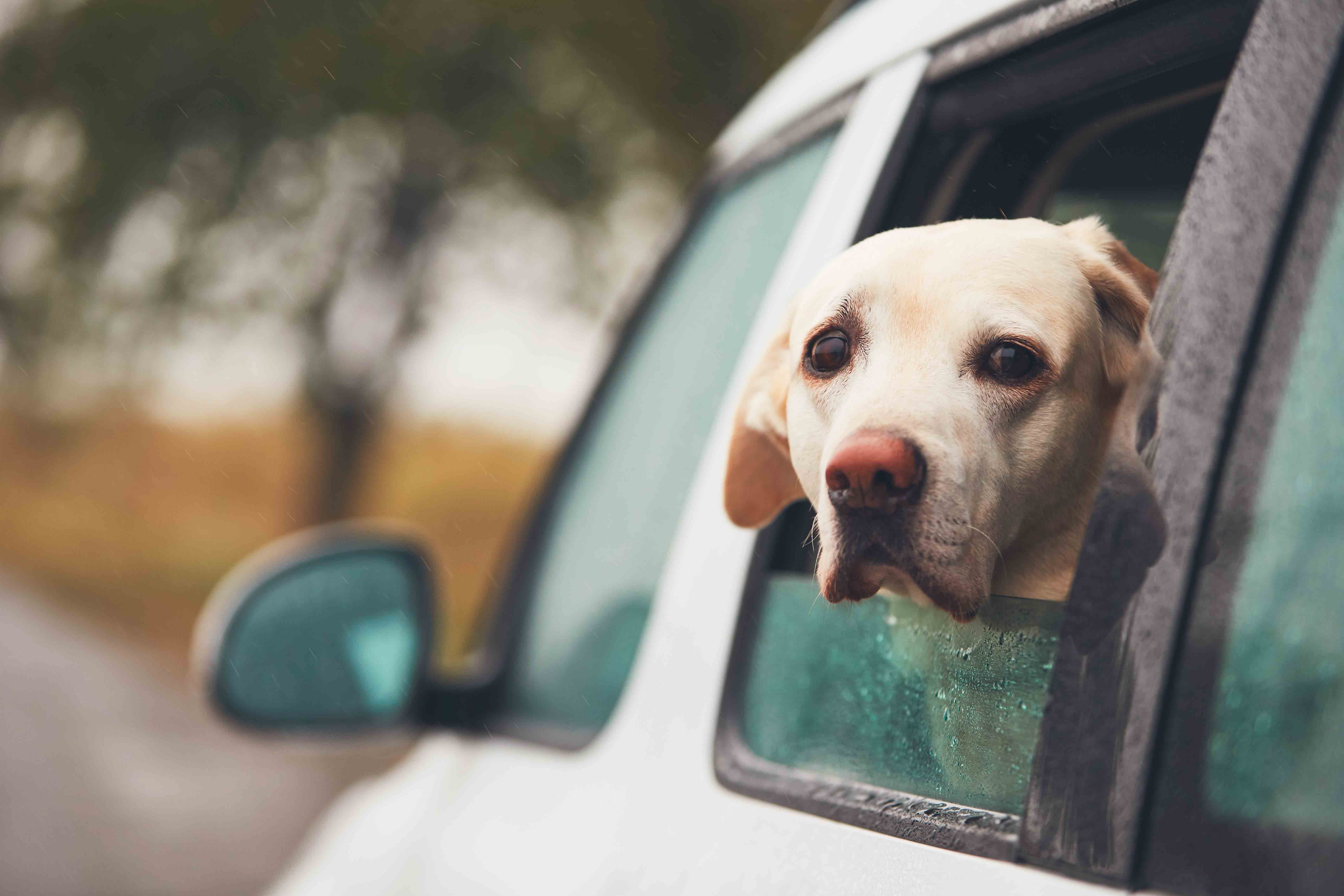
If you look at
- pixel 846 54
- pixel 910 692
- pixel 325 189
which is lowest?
pixel 910 692

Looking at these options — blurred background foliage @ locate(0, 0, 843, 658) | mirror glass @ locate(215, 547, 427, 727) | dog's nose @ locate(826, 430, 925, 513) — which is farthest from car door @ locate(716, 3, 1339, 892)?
blurred background foliage @ locate(0, 0, 843, 658)

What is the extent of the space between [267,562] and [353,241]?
15.4 meters

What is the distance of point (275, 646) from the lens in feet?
7.63

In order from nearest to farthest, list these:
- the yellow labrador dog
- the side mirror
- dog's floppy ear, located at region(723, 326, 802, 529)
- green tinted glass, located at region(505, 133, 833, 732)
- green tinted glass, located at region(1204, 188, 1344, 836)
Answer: green tinted glass, located at region(1204, 188, 1344, 836) < the yellow labrador dog < dog's floppy ear, located at region(723, 326, 802, 529) < green tinted glass, located at region(505, 133, 833, 732) < the side mirror

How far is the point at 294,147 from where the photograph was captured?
52.4ft

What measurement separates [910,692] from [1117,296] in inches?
12.8

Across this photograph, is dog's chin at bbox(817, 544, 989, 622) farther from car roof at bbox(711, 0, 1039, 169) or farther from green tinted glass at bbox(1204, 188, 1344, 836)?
car roof at bbox(711, 0, 1039, 169)

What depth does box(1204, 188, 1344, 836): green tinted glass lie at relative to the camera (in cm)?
59

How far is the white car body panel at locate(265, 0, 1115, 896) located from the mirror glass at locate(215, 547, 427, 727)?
47 centimetres

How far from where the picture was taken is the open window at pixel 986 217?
2.52 feet

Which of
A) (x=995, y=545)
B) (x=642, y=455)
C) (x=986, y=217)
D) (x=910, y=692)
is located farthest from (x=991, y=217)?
(x=642, y=455)

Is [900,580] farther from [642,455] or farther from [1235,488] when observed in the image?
[642,455]

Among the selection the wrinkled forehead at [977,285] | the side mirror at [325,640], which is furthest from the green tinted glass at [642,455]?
the wrinkled forehead at [977,285]

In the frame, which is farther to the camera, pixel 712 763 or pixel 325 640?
pixel 325 640
